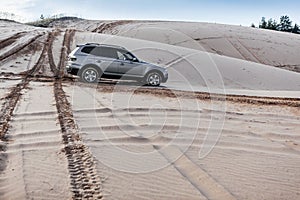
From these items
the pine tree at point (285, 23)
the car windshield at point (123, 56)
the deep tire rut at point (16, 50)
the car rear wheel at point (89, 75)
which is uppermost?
the pine tree at point (285, 23)

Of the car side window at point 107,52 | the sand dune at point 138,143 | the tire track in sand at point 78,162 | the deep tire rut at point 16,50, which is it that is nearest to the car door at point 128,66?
the car side window at point 107,52

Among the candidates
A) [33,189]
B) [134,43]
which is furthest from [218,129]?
[134,43]

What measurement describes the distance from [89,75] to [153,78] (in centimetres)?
262

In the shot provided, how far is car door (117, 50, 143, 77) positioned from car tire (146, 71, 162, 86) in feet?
1.18

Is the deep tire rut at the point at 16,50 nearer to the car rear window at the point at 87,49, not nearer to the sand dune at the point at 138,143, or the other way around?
the sand dune at the point at 138,143

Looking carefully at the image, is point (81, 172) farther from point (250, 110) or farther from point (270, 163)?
point (250, 110)

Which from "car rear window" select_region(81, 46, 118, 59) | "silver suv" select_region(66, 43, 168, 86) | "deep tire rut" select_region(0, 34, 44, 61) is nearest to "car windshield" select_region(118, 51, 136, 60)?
"silver suv" select_region(66, 43, 168, 86)

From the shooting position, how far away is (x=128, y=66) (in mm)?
15945

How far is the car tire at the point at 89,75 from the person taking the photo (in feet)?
50.6

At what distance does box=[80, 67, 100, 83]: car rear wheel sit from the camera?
15.4 m

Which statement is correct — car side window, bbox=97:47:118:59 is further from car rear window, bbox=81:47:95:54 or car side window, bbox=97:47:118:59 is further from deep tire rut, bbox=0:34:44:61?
deep tire rut, bbox=0:34:44:61

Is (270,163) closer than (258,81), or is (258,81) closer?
(270,163)

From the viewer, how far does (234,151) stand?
6730mm

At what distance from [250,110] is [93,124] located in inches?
191
